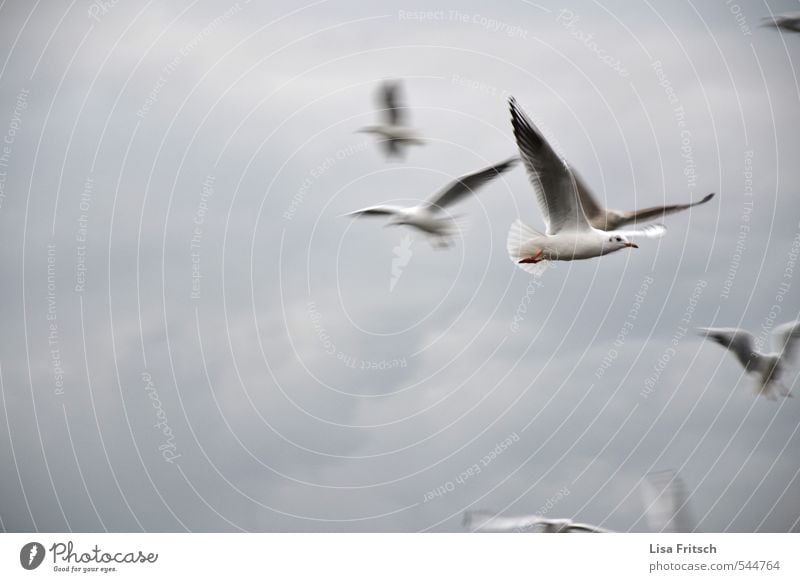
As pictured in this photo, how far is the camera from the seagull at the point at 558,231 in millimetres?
11664

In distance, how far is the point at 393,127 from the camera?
1534 centimetres

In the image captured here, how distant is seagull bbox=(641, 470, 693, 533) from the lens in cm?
1393

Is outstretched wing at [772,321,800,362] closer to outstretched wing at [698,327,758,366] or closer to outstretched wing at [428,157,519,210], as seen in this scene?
outstretched wing at [698,327,758,366]

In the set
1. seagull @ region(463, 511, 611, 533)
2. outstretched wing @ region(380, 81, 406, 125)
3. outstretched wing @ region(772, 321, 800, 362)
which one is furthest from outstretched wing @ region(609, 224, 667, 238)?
outstretched wing @ region(380, 81, 406, 125)

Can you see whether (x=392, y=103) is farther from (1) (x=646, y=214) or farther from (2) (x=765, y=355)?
(2) (x=765, y=355)

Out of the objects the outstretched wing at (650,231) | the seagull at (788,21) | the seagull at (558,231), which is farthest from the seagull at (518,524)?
the seagull at (788,21)

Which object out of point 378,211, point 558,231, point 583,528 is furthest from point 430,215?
point 583,528

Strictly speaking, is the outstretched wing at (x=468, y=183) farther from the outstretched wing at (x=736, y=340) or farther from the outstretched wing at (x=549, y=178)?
the outstretched wing at (x=736, y=340)

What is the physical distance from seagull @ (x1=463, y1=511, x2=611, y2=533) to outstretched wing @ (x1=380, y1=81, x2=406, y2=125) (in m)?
4.91

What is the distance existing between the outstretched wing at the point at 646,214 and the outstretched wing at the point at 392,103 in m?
3.35

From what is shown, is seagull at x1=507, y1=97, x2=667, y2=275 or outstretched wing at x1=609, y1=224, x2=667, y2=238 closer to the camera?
seagull at x1=507, y1=97, x2=667, y2=275

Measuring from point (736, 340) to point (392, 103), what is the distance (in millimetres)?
5239

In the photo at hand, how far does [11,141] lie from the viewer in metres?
14.6
